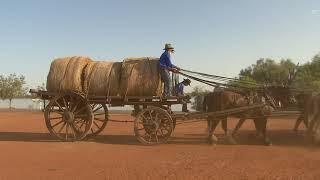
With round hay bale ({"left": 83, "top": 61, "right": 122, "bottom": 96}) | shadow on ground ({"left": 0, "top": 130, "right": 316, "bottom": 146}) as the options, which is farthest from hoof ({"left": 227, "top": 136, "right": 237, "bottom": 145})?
round hay bale ({"left": 83, "top": 61, "right": 122, "bottom": 96})

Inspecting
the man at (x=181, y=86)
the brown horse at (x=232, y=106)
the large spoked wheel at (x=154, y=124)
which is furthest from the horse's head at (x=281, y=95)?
the large spoked wheel at (x=154, y=124)

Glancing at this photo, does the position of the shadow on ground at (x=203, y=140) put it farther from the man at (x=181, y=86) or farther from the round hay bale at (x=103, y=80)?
the round hay bale at (x=103, y=80)

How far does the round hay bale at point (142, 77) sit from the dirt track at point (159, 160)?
1638 mm

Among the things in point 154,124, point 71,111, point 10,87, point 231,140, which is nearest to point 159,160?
point 154,124

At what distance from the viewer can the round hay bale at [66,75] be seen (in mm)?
13664

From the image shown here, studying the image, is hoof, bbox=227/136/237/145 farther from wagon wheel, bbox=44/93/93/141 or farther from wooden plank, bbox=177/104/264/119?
wagon wheel, bbox=44/93/93/141

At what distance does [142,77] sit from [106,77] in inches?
45.8

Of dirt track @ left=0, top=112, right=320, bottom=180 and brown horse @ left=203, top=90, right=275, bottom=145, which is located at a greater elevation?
brown horse @ left=203, top=90, right=275, bottom=145

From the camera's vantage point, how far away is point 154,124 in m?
13.1

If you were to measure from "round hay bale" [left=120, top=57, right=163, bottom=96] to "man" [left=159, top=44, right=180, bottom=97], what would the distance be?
157mm

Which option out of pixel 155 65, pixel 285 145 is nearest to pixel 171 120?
pixel 155 65

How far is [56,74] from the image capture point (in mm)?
13828

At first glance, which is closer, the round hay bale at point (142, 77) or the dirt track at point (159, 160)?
the dirt track at point (159, 160)

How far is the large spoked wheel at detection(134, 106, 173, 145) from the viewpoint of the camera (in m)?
13.1
